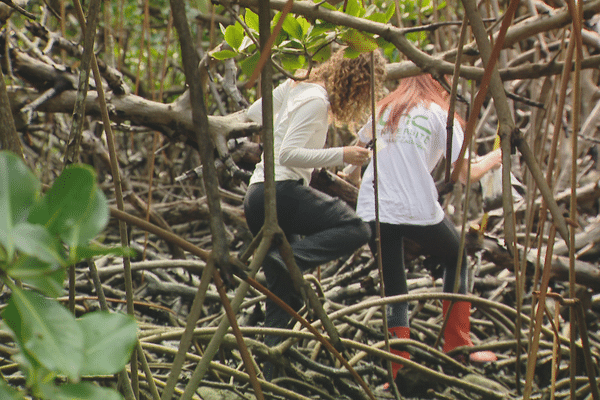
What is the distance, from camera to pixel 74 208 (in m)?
0.23

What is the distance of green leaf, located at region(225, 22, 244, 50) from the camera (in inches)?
28.4

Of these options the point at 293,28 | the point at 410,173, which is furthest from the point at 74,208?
the point at 410,173

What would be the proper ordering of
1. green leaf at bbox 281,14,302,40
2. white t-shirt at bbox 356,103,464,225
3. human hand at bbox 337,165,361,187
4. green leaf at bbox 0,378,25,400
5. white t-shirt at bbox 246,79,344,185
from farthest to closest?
1. human hand at bbox 337,165,361,187
2. white t-shirt at bbox 356,103,464,225
3. white t-shirt at bbox 246,79,344,185
4. green leaf at bbox 281,14,302,40
5. green leaf at bbox 0,378,25,400

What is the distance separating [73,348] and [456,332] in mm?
1435

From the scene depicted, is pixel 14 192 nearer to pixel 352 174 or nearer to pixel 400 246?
pixel 400 246

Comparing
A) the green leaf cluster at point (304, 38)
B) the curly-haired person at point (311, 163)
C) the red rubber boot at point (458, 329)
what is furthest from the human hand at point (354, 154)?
the green leaf cluster at point (304, 38)

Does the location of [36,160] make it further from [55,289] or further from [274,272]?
[55,289]

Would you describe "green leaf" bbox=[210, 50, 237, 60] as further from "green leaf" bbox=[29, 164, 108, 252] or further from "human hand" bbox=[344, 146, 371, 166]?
"human hand" bbox=[344, 146, 371, 166]

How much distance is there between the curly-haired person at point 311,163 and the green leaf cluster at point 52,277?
110 cm

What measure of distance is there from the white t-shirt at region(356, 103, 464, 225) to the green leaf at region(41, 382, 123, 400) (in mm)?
1293

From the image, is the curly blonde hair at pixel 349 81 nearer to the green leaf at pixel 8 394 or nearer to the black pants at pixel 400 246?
the black pants at pixel 400 246

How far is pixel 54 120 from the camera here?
1.87 meters

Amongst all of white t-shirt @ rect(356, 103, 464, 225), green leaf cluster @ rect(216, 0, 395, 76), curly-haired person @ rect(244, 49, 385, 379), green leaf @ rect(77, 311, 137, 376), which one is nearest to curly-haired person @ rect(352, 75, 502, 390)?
white t-shirt @ rect(356, 103, 464, 225)

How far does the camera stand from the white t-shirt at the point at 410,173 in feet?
4.90
